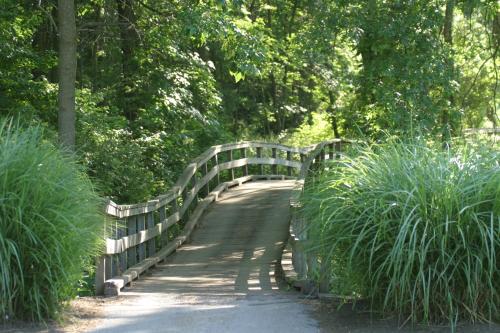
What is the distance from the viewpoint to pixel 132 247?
975 cm

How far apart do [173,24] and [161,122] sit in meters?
3.62

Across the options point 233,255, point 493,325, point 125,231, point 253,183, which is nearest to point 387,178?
point 493,325

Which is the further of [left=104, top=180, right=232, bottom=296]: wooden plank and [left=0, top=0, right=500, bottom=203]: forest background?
[left=0, top=0, right=500, bottom=203]: forest background

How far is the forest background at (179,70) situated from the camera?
12.7m

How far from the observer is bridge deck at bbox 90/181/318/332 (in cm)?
629

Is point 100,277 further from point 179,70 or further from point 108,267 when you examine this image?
point 179,70

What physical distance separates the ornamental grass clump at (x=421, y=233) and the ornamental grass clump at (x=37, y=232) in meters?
1.98

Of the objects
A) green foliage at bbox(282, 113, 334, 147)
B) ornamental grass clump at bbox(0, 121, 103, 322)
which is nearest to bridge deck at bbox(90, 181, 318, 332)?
ornamental grass clump at bbox(0, 121, 103, 322)

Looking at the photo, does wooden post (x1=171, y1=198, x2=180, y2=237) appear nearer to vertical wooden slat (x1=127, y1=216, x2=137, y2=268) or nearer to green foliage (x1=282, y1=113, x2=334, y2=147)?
vertical wooden slat (x1=127, y1=216, x2=137, y2=268)

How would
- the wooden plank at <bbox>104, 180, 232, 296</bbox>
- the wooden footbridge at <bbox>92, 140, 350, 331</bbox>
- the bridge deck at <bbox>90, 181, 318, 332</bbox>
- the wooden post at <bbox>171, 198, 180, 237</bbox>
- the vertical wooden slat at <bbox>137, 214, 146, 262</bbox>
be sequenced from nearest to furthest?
the bridge deck at <bbox>90, 181, 318, 332</bbox> < the wooden plank at <bbox>104, 180, 232, 296</bbox> < the wooden footbridge at <bbox>92, 140, 350, 331</bbox> < the vertical wooden slat at <bbox>137, 214, 146, 262</bbox> < the wooden post at <bbox>171, 198, 180, 237</bbox>

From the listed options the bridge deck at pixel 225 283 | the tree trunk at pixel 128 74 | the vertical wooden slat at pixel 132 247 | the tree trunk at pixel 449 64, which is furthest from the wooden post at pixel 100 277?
the tree trunk at pixel 128 74

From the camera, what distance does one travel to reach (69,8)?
10.8m

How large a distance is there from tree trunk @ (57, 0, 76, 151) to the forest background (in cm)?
29

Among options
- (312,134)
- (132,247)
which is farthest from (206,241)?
(312,134)
